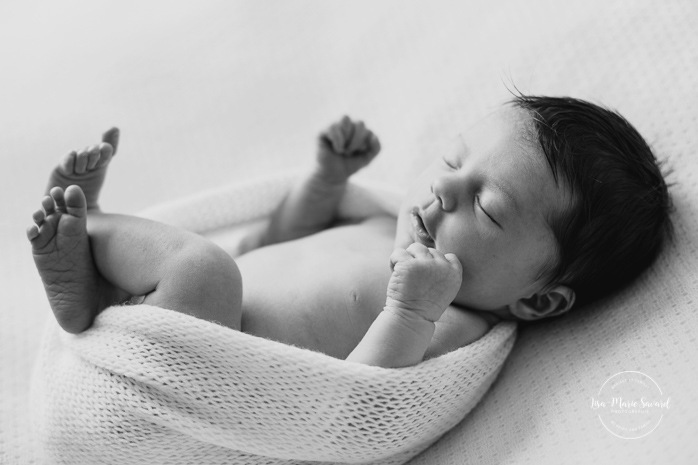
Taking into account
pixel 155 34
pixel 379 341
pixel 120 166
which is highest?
pixel 155 34

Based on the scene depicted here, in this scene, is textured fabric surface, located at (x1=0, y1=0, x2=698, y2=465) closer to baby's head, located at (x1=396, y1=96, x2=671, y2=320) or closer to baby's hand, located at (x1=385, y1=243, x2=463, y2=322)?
baby's head, located at (x1=396, y1=96, x2=671, y2=320)

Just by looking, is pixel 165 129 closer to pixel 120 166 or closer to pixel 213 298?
pixel 120 166

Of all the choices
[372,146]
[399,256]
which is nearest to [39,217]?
[399,256]

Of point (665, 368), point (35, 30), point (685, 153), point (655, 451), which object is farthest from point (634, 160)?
point (35, 30)

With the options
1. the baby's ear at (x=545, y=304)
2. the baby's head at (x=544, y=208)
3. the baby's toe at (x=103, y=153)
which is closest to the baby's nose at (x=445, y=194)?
the baby's head at (x=544, y=208)

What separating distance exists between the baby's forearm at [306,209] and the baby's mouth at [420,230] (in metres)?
0.29

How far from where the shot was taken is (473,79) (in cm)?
171

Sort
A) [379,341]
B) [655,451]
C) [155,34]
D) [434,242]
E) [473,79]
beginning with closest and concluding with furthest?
[655,451], [379,341], [434,242], [473,79], [155,34]

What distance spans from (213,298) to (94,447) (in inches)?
11.1

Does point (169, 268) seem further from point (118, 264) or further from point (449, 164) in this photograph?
point (449, 164)

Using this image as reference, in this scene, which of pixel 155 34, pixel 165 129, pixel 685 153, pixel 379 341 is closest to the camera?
pixel 379 341

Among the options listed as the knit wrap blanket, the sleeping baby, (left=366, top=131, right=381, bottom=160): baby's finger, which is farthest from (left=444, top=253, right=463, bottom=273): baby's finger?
(left=366, top=131, right=381, bottom=160): baby's finger

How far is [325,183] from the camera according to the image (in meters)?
1.51

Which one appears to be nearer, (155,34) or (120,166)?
(120,166)
